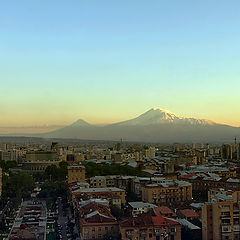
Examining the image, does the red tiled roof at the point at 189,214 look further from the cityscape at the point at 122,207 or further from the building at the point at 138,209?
the building at the point at 138,209

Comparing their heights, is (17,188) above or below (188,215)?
below

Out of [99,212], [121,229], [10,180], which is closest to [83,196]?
[99,212]

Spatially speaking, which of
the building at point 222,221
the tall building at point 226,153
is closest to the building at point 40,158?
the tall building at point 226,153

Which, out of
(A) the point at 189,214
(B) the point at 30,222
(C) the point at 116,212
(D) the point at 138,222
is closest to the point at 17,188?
(B) the point at 30,222

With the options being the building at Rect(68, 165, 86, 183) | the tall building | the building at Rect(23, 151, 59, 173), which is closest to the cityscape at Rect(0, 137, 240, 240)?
the building at Rect(68, 165, 86, 183)

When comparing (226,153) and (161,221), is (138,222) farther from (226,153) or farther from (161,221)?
(226,153)

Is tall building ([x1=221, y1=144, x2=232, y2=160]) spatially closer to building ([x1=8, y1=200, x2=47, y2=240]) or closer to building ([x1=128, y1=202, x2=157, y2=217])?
building ([x1=8, y1=200, x2=47, y2=240])
